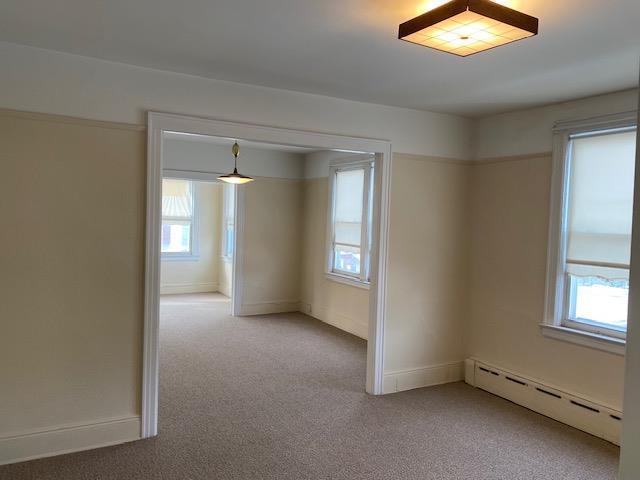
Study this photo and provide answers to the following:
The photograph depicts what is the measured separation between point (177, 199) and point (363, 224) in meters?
4.82

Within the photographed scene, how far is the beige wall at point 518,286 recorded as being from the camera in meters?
3.78

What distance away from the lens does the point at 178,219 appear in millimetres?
9641

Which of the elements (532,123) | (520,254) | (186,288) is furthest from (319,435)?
(186,288)

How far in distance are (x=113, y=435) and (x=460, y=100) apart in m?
3.68

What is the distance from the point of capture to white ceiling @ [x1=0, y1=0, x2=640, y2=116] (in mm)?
2311

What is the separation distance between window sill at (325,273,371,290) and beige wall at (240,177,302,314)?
0.92 m

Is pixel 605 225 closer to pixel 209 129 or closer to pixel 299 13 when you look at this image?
pixel 299 13

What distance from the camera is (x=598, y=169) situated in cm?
369

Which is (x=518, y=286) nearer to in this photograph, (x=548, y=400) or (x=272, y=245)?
(x=548, y=400)

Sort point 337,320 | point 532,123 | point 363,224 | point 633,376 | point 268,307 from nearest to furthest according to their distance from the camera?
point 633,376, point 532,123, point 363,224, point 337,320, point 268,307

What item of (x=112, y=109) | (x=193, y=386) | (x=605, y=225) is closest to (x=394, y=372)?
(x=193, y=386)

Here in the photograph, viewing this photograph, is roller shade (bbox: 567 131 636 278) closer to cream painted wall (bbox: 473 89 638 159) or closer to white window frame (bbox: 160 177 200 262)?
cream painted wall (bbox: 473 89 638 159)

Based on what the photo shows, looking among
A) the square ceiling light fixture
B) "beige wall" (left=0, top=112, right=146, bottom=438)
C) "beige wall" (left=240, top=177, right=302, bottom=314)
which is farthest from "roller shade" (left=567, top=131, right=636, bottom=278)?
"beige wall" (left=240, top=177, right=302, bottom=314)

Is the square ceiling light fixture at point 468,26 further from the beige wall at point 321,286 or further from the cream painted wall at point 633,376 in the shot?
the beige wall at point 321,286
